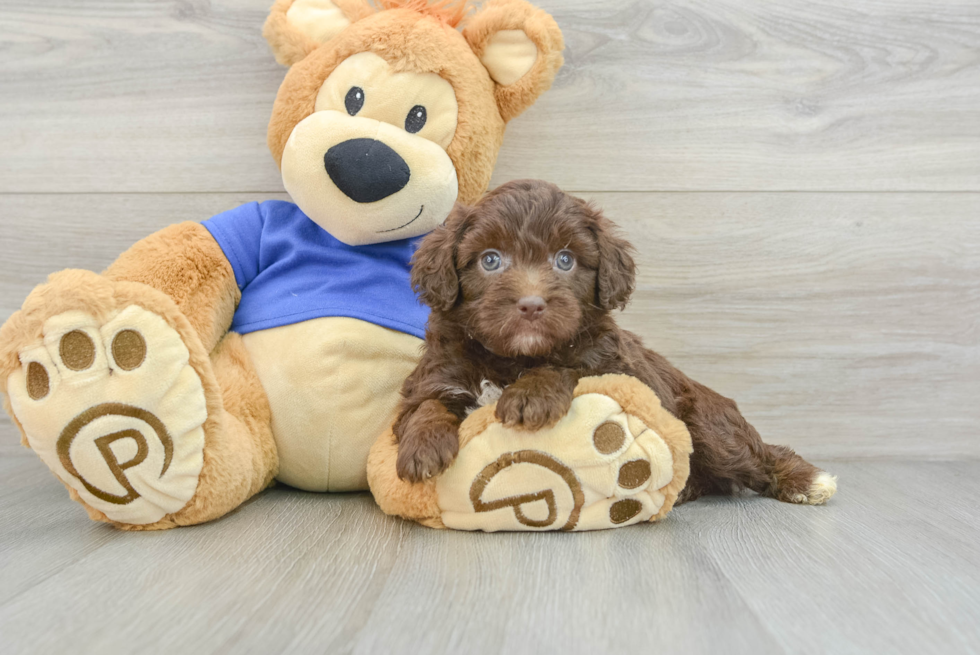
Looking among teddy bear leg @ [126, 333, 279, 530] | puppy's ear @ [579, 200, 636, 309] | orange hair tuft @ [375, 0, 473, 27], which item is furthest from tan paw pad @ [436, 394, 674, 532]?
orange hair tuft @ [375, 0, 473, 27]

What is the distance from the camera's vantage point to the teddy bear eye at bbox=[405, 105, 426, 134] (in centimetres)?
160

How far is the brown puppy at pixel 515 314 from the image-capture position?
50.3 inches

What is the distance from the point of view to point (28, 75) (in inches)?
79.5

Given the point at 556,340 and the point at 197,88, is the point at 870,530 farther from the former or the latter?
the point at 197,88

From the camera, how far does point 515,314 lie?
49.4 inches

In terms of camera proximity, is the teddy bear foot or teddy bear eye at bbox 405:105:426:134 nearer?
the teddy bear foot

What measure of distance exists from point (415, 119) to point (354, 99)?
0.46ft

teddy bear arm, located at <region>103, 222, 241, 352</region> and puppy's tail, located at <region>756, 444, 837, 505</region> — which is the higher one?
teddy bear arm, located at <region>103, 222, 241, 352</region>

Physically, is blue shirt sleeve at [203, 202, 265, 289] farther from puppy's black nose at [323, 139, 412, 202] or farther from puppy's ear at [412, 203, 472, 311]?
puppy's ear at [412, 203, 472, 311]

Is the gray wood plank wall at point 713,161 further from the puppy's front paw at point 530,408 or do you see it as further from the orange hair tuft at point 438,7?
the puppy's front paw at point 530,408

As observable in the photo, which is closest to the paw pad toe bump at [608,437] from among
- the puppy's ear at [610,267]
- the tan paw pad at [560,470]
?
the tan paw pad at [560,470]

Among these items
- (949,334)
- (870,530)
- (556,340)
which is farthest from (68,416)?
(949,334)

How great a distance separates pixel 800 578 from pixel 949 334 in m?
1.27

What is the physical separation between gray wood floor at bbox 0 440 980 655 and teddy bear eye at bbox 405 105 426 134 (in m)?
0.85
